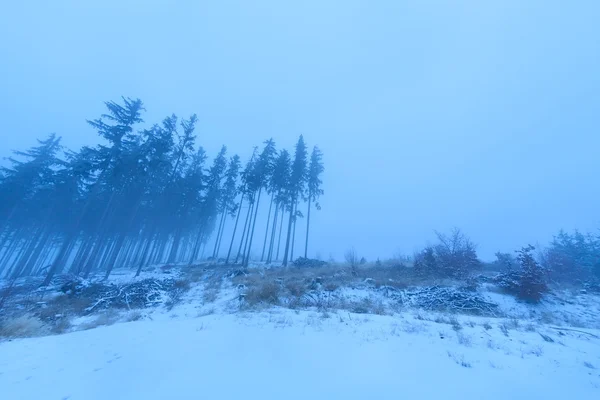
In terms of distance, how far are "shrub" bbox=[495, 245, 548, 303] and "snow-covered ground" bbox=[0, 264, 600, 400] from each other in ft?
19.0

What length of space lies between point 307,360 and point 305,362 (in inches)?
4.4

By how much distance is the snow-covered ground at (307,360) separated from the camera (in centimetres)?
438

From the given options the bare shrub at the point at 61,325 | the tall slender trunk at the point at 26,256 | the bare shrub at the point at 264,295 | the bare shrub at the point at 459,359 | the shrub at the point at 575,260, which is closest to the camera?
the bare shrub at the point at 459,359

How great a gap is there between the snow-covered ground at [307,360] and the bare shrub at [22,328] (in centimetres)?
94

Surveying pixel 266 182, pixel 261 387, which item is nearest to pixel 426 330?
pixel 261 387

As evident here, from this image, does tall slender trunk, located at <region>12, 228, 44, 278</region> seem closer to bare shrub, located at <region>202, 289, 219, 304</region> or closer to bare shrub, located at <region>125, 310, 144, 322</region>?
bare shrub, located at <region>202, 289, 219, 304</region>

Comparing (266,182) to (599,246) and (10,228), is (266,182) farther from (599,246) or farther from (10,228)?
(599,246)

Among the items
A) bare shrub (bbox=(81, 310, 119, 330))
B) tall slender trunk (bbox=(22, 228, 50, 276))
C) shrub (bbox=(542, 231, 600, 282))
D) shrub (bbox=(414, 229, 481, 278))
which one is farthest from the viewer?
tall slender trunk (bbox=(22, 228, 50, 276))

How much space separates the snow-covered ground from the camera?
173 inches

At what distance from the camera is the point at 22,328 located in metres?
8.31

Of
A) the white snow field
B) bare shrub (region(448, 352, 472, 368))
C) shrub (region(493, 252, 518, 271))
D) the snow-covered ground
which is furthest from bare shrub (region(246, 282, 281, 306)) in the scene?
shrub (region(493, 252, 518, 271))

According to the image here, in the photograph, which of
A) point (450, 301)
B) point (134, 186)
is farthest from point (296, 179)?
point (450, 301)

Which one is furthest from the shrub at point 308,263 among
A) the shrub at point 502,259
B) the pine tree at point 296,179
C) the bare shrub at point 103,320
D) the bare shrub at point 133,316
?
the bare shrub at point 103,320

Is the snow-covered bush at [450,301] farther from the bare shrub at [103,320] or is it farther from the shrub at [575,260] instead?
the bare shrub at [103,320]
